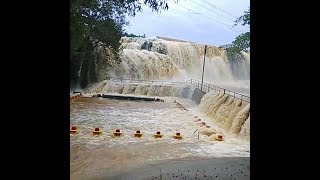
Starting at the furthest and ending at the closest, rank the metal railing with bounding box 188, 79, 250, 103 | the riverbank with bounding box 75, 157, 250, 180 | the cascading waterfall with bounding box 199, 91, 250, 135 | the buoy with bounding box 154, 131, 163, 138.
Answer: the metal railing with bounding box 188, 79, 250, 103 → the cascading waterfall with bounding box 199, 91, 250, 135 → the buoy with bounding box 154, 131, 163, 138 → the riverbank with bounding box 75, 157, 250, 180

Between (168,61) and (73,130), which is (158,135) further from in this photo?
(168,61)

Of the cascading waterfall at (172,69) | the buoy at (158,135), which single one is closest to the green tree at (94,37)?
the cascading waterfall at (172,69)

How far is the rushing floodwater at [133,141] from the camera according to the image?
4.75 m

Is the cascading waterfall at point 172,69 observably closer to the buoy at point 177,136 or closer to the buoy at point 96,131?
the buoy at point 177,136

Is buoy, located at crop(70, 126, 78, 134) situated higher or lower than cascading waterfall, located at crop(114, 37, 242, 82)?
lower

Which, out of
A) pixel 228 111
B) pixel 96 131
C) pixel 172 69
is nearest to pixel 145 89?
pixel 172 69

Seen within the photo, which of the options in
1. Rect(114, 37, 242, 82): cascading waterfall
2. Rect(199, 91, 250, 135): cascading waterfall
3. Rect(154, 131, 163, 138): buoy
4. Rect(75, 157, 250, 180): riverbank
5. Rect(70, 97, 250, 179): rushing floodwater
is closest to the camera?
Rect(75, 157, 250, 180): riverbank

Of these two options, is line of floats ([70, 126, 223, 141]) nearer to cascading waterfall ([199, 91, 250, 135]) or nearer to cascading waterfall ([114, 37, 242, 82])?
cascading waterfall ([199, 91, 250, 135])

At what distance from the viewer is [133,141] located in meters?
5.96

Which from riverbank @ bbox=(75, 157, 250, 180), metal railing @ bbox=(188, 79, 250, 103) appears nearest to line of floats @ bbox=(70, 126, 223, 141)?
metal railing @ bbox=(188, 79, 250, 103)

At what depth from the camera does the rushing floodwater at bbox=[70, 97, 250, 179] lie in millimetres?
4746

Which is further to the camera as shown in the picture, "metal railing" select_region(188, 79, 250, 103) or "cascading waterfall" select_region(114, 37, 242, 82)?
"cascading waterfall" select_region(114, 37, 242, 82)
